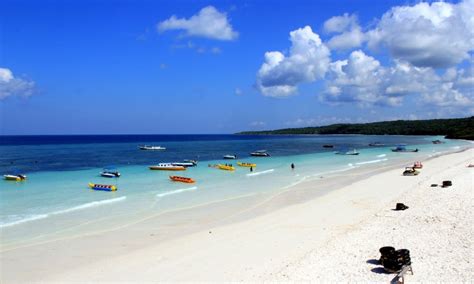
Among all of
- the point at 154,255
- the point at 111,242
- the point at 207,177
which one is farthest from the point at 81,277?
the point at 207,177

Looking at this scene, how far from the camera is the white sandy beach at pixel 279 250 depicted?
12398 mm

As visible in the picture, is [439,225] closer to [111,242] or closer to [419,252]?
[419,252]

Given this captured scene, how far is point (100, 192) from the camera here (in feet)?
108

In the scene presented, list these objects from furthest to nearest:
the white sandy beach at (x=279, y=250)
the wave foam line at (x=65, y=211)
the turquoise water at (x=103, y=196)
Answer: the wave foam line at (x=65, y=211)
the turquoise water at (x=103, y=196)
the white sandy beach at (x=279, y=250)

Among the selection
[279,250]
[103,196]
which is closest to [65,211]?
[103,196]

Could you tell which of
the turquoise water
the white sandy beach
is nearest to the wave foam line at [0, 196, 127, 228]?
the turquoise water

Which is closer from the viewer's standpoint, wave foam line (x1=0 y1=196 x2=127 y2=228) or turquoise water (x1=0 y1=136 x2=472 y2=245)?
turquoise water (x1=0 y1=136 x2=472 y2=245)

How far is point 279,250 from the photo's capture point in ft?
49.7

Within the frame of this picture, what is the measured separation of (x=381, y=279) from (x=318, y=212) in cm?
1128

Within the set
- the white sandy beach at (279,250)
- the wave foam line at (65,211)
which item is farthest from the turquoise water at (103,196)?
the white sandy beach at (279,250)

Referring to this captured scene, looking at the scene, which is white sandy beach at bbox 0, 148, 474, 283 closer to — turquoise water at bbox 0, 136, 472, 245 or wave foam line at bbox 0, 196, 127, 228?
turquoise water at bbox 0, 136, 472, 245

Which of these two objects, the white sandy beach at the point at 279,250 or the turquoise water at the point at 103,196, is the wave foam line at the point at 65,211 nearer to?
the turquoise water at the point at 103,196

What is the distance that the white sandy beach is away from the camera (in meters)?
12.4

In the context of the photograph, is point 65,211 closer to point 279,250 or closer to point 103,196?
point 103,196
